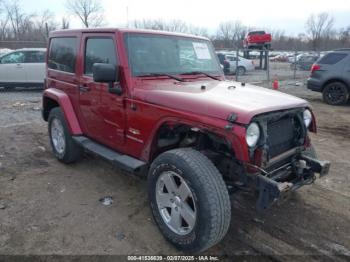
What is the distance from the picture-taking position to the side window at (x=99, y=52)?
404cm

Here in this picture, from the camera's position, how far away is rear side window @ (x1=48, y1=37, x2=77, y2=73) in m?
4.82

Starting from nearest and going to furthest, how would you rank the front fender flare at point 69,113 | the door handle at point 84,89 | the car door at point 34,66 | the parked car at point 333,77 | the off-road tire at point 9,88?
the door handle at point 84,89
the front fender flare at point 69,113
the parked car at point 333,77
the car door at point 34,66
the off-road tire at point 9,88

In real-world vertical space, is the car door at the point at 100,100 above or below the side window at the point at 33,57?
below

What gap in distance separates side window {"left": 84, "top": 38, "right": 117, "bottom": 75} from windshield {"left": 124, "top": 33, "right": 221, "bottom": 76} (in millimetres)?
252

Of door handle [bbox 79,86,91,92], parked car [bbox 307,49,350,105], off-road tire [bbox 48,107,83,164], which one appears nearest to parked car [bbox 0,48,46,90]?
off-road tire [bbox 48,107,83,164]

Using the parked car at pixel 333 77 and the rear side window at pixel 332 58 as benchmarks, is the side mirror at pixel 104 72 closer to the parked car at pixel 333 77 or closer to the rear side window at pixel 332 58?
the parked car at pixel 333 77

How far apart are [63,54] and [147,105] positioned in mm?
2274

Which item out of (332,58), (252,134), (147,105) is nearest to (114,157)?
(147,105)

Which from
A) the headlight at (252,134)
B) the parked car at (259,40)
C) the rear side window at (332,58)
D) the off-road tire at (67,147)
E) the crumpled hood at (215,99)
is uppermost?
the parked car at (259,40)

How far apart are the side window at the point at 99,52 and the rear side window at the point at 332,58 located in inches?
347

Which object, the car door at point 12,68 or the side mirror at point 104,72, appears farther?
the car door at point 12,68

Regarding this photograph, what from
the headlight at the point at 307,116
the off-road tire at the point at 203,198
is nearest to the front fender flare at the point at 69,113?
the off-road tire at the point at 203,198

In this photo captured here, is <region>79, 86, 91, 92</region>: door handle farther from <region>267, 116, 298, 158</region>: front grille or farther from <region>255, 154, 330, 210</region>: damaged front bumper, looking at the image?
<region>255, 154, 330, 210</region>: damaged front bumper

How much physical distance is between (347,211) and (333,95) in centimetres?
783
